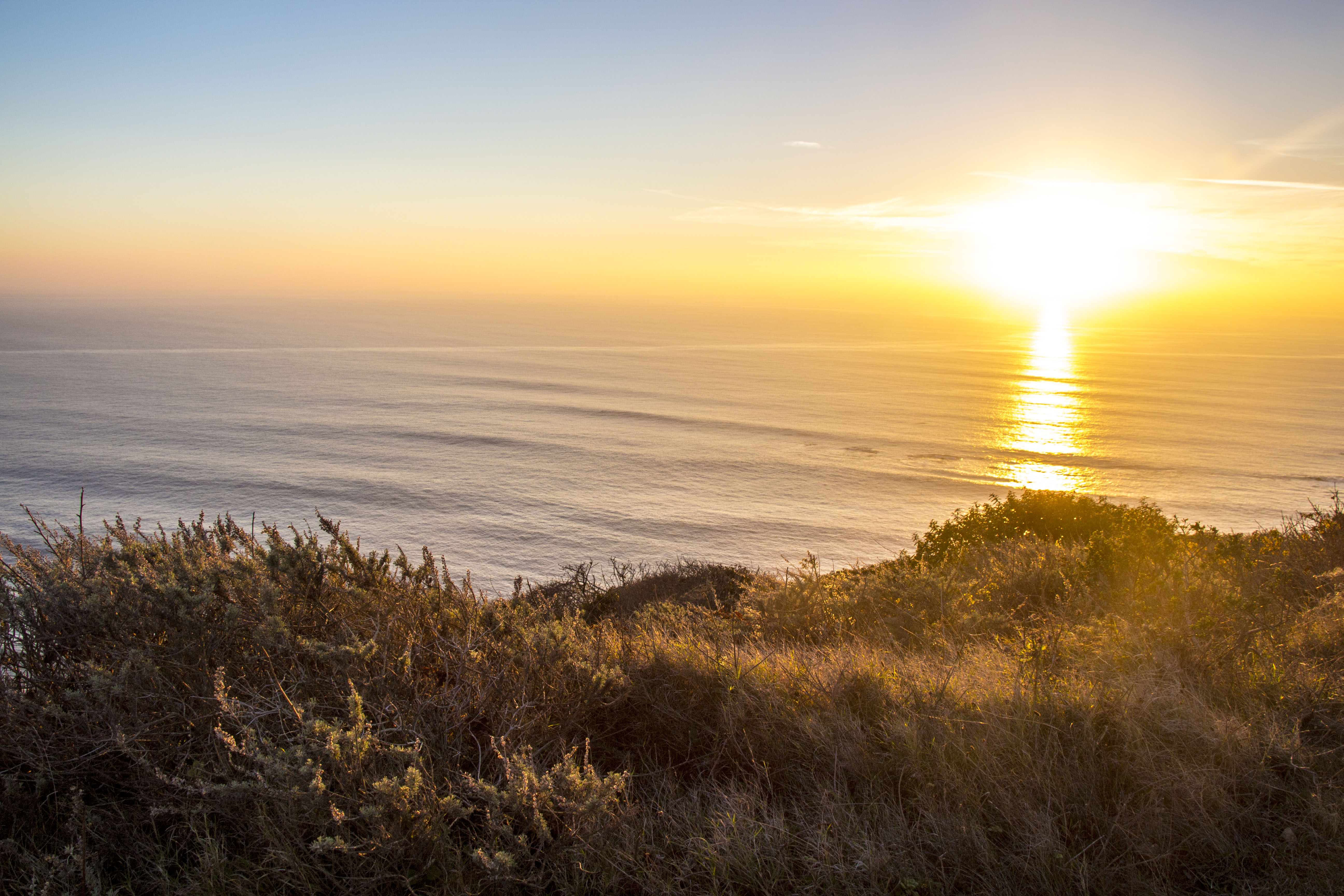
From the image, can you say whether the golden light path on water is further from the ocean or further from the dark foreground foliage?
the dark foreground foliage

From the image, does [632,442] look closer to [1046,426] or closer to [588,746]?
[1046,426]

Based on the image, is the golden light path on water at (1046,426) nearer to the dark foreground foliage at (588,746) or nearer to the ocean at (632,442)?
the ocean at (632,442)

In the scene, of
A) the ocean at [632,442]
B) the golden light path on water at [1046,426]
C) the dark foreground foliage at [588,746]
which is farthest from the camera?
the golden light path on water at [1046,426]

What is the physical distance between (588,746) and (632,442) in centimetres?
4197

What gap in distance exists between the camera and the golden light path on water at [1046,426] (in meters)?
39.0

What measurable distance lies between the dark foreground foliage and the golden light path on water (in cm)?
2432

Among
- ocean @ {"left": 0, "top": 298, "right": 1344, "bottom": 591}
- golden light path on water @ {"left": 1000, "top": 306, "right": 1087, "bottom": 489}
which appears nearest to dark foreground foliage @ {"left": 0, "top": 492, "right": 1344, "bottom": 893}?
ocean @ {"left": 0, "top": 298, "right": 1344, "bottom": 591}

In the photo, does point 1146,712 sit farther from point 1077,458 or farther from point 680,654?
point 1077,458

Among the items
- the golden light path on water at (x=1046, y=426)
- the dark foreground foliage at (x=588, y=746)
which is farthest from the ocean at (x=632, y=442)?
the dark foreground foliage at (x=588, y=746)

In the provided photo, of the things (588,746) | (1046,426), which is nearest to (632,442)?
(1046,426)

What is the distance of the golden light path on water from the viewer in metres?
39.0

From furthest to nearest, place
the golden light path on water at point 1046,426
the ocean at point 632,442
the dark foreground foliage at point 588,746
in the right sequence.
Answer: the golden light path on water at point 1046,426 < the ocean at point 632,442 < the dark foreground foliage at point 588,746

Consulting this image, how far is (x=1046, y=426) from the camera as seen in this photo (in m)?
52.6

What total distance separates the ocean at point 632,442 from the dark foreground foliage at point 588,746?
12.3 metres
